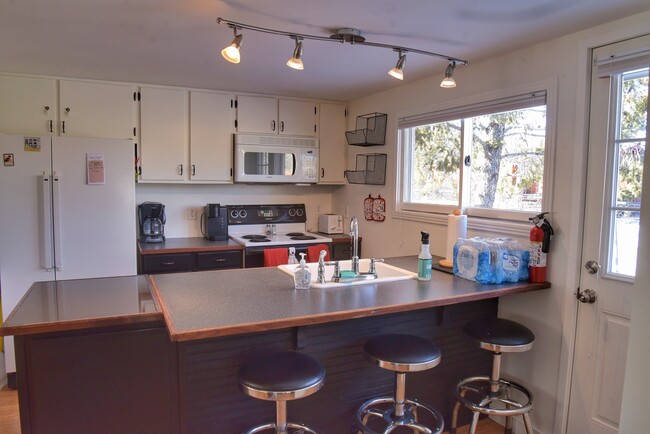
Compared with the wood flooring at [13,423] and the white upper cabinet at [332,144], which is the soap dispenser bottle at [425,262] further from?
the white upper cabinet at [332,144]

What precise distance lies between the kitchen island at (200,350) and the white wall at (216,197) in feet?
5.74

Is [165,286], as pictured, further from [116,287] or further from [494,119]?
[494,119]

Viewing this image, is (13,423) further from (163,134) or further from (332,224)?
(332,224)

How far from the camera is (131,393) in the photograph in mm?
1718

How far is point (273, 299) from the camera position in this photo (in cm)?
184

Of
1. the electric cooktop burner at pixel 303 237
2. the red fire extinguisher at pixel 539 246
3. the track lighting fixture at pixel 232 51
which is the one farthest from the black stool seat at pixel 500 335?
the electric cooktop burner at pixel 303 237

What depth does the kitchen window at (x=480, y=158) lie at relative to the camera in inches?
95.4

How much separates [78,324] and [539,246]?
2.11 metres

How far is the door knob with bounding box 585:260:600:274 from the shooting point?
210 centimetres

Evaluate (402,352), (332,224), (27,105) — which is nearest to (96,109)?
(27,105)

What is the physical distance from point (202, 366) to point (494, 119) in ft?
7.19

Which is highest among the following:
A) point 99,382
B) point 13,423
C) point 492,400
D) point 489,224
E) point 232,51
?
point 232,51

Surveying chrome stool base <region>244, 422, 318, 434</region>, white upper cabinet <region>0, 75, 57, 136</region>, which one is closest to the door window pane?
chrome stool base <region>244, 422, 318, 434</region>

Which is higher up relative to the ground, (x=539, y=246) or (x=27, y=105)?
(x=27, y=105)
